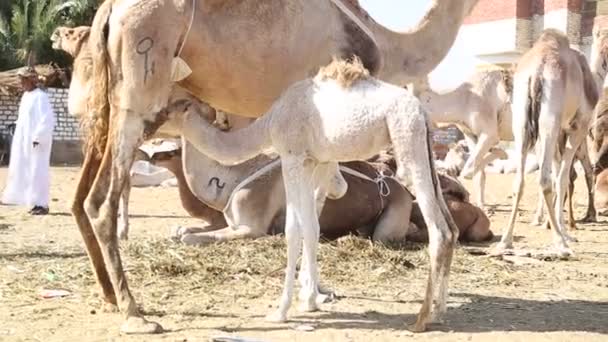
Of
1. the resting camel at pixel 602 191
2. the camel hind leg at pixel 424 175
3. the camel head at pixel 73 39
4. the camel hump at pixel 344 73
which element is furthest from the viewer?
the resting camel at pixel 602 191

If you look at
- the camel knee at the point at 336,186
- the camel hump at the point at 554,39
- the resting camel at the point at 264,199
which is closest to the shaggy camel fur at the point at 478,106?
the camel hump at the point at 554,39

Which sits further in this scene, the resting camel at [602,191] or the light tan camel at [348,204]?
the resting camel at [602,191]

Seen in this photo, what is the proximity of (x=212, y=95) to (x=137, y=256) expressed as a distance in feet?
7.38

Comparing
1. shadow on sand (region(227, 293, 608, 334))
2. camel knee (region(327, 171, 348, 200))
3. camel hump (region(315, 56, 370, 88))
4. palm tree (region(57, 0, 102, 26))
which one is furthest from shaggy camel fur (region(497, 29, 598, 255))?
palm tree (region(57, 0, 102, 26))

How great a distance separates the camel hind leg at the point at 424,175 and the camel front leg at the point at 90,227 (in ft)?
7.27

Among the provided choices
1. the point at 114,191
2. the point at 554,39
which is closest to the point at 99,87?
the point at 114,191

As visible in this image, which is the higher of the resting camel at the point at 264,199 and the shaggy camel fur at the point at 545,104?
the shaggy camel fur at the point at 545,104

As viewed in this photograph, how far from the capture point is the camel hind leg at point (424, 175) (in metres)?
5.21

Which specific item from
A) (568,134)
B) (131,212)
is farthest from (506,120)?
(131,212)

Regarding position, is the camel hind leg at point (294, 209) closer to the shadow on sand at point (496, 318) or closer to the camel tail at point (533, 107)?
the shadow on sand at point (496, 318)

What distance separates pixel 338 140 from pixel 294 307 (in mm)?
1417

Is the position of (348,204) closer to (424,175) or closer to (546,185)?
(546,185)

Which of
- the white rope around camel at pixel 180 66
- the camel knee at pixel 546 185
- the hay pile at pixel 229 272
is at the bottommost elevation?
the hay pile at pixel 229 272

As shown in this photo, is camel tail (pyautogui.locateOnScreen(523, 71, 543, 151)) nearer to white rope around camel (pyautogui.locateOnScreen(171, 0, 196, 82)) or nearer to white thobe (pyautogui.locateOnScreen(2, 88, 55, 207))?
white rope around camel (pyautogui.locateOnScreen(171, 0, 196, 82))
